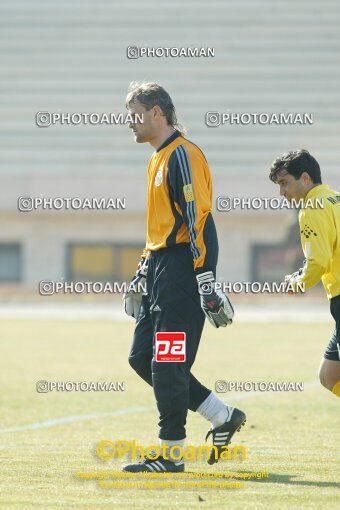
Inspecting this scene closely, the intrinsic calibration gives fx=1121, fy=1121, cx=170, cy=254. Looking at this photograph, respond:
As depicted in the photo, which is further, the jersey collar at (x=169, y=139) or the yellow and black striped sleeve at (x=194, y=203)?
the jersey collar at (x=169, y=139)

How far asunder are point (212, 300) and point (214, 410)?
0.81m

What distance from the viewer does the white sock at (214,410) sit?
6.29 metres

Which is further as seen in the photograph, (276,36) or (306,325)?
(276,36)

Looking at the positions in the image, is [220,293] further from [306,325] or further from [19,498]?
[306,325]

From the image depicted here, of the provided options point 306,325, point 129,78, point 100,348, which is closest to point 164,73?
point 129,78

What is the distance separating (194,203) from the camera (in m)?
5.86

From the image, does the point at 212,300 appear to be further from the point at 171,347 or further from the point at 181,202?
the point at 181,202

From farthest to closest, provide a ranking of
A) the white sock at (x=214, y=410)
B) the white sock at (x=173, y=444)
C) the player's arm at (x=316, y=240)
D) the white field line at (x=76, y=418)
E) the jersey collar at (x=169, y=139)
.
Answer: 1. the white field line at (x=76, y=418)
2. the white sock at (x=214, y=410)
3. the jersey collar at (x=169, y=139)
4. the white sock at (x=173, y=444)
5. the player's arm at (x=316, y=240)

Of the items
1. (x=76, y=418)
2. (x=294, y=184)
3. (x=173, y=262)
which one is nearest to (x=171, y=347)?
(x=173, y=262)

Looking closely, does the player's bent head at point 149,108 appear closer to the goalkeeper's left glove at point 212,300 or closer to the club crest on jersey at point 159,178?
the club crest on jersey at point 159,178

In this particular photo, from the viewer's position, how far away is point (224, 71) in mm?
53062

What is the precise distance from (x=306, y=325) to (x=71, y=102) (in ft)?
104

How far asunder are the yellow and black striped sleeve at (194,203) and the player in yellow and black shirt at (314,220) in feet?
1.39

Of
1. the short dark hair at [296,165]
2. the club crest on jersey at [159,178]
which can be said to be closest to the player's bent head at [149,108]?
the club crest on jersey at [159,178]
